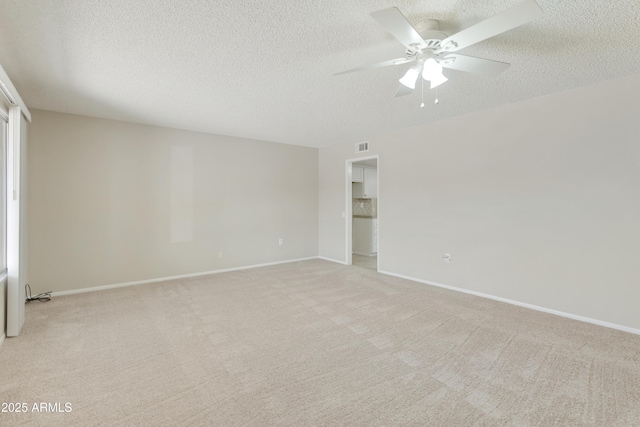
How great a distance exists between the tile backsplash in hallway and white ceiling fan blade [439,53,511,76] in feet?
16.2

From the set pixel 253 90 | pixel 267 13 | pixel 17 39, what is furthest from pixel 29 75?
pixel 267 13

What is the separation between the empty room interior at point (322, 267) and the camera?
1.75m

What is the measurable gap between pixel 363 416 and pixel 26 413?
1993mm

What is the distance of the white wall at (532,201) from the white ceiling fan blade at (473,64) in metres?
1.70

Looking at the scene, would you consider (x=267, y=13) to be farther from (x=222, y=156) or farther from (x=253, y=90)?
(x=222, y=156)

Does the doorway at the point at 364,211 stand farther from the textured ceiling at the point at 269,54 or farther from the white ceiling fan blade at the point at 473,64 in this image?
the white ceiling fan blade at the point at 473,64

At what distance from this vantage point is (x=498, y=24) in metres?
1.51

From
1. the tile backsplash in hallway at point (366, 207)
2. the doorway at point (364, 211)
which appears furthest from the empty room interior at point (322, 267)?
the tile backsplash in hallway at point (366, 207)

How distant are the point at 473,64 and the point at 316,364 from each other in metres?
2.50

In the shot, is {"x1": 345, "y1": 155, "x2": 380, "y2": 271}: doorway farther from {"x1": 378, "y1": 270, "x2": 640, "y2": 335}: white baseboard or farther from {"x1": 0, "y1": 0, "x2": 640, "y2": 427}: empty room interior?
{"x1": 378, "y1": 270, "x2": 640, "y2": 335}: white baseboard

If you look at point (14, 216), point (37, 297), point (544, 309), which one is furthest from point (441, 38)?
point (37, 297)

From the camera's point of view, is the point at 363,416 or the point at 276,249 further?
the point at 276,249

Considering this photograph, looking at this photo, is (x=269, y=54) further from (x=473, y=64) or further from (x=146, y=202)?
(x=146, y=202)

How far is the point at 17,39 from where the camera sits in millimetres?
1981
